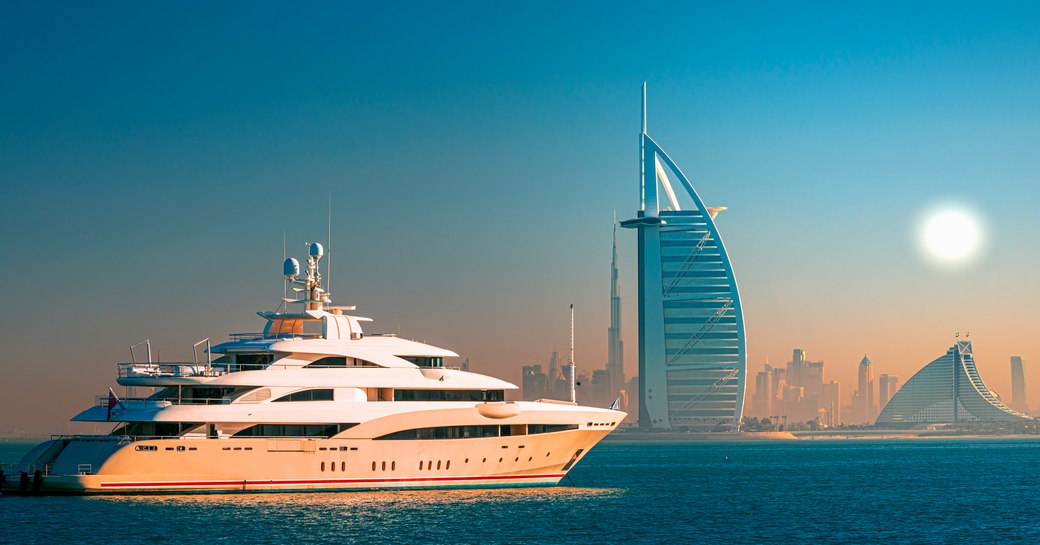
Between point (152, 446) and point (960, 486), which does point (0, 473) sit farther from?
point (960, 486)

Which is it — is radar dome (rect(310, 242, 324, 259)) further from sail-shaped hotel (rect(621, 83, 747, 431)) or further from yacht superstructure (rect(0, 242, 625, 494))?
sail-shaped hotel (rect(621, 83, 747, 431))

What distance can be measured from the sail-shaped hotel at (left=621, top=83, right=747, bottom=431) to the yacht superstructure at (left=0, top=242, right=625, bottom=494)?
130 m

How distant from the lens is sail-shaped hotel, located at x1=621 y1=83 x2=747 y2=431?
183625mm

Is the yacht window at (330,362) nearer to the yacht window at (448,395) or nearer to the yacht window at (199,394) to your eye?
the yacht window at (448,395)

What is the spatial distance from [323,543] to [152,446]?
12.5 m

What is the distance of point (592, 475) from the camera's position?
8175 cm

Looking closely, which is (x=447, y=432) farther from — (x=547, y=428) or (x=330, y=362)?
(x=330, y=362)

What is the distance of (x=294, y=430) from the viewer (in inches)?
1993

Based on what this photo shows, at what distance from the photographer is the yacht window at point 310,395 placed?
5119 cm

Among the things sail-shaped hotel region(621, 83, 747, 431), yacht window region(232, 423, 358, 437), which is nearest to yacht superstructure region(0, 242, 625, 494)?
yacht window region(232, 423, 358, 437)

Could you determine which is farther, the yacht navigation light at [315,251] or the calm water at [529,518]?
the yacht navigation light at [315,251]

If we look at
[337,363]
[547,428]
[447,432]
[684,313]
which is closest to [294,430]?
[337,363]

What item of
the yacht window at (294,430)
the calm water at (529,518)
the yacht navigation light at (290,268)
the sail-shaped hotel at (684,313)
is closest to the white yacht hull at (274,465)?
the yacht window at (294,430)

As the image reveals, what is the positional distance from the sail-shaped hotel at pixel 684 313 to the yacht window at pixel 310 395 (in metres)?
134
